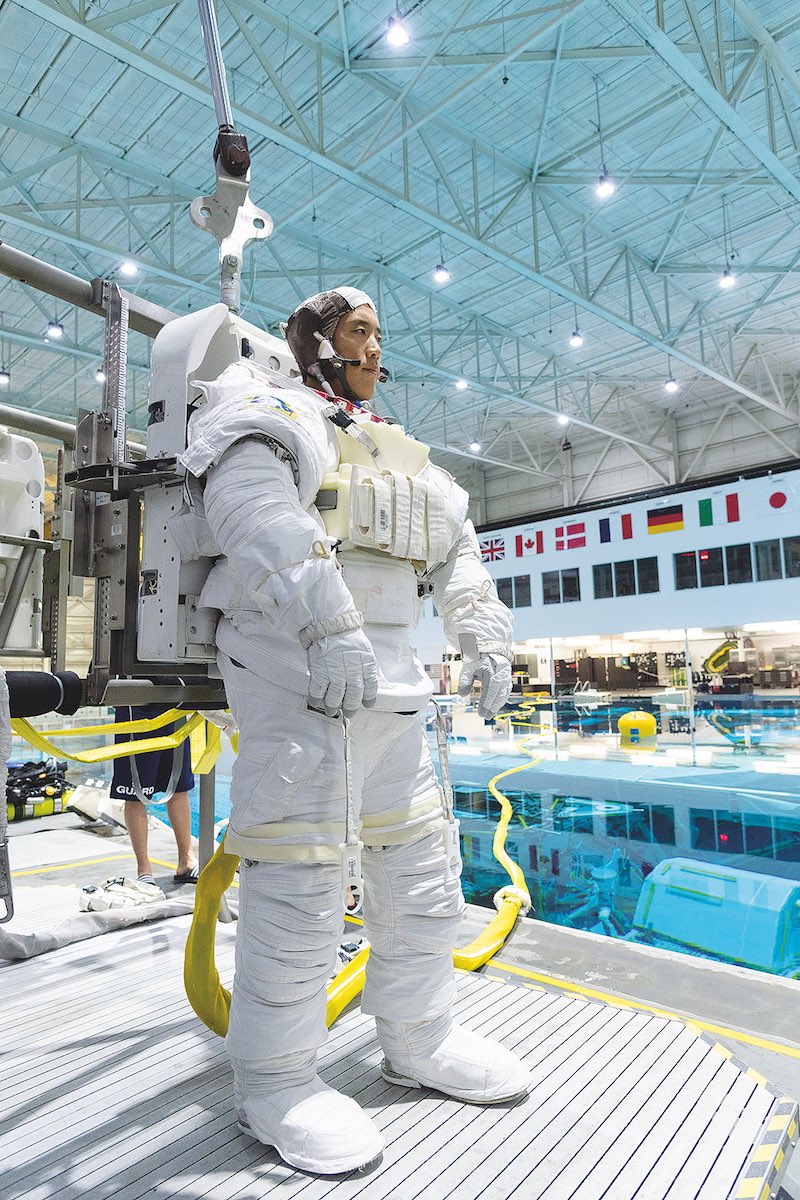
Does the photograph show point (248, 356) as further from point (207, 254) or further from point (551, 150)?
point (207, 254)

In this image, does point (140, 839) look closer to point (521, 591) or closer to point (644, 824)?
point (644, 824)

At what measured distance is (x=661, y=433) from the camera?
2144 cm

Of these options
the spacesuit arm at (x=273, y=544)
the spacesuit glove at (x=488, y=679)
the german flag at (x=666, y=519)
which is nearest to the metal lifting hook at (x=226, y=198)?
the spacesuit arm at (x=273, y=544)

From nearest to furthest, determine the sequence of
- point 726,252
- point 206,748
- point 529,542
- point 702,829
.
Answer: point 206,748 < point 702,829 < point 726,252 < point 529,542

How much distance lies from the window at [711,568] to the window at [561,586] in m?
3.28

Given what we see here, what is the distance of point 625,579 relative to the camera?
1953 centimetres

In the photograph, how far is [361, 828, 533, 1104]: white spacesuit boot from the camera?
204 cm

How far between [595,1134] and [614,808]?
531 cm

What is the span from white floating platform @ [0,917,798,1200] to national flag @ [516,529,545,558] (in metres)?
19.0

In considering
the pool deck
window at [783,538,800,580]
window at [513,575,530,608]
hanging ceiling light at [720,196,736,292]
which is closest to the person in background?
the pool deck

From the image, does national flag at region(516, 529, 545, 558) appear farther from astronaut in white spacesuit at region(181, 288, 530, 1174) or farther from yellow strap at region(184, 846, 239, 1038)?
yellow strap at region(184, 846, 239, 1038)

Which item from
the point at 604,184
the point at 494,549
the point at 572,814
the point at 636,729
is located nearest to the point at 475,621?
the point at 572,814

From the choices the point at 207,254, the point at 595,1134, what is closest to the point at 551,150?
the point at 207,254

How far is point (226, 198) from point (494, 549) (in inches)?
783
